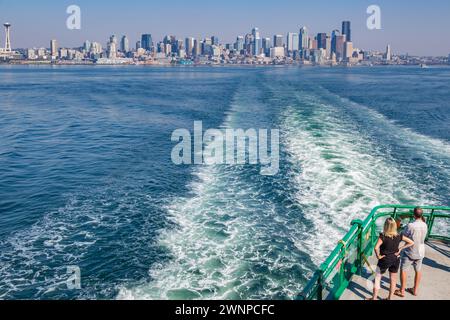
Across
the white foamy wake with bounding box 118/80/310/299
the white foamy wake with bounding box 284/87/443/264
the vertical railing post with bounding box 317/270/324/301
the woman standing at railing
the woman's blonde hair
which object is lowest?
the white foamy wake with bounding box 118/80/310/299

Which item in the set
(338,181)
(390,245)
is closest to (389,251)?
(390,245)

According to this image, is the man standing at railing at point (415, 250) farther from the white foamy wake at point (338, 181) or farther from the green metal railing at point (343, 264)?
the white foamy wake at point (338, 181)

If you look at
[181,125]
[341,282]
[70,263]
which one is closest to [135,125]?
[181,125]

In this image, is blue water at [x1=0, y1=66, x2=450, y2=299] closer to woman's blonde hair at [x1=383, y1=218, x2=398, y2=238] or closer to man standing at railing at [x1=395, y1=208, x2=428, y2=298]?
man standing at railing at [x1=395, y1=208, x2=428, y2=298]

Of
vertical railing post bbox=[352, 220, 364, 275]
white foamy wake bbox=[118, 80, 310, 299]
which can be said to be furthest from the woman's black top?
white foamy wake bbox=[118, 80, 310, 299]

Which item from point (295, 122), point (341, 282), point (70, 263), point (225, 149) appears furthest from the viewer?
point (295, 122)

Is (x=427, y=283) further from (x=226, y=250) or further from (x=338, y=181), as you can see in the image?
(x=338, y=181)
